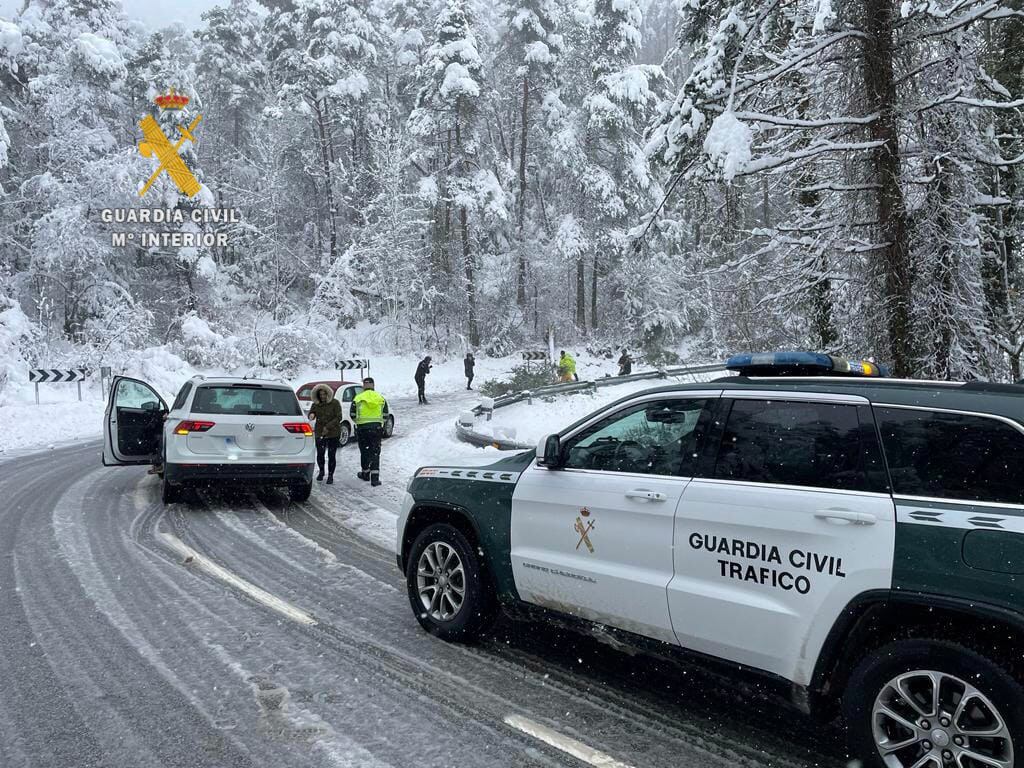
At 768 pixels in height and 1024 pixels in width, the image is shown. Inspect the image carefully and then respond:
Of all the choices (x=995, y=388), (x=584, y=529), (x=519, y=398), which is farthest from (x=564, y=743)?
(x=519, y=398)

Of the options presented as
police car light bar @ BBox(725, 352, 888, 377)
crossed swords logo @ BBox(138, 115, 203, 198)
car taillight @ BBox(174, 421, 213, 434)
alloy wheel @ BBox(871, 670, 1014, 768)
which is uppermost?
crossed swords logo @ BBox(138, 115, 203, 198)

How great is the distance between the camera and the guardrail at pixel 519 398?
1434cm

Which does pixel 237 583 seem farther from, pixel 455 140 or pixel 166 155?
pixel 455 140

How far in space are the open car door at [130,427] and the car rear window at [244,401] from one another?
1236 mm

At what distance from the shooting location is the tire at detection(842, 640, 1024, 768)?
2.84m

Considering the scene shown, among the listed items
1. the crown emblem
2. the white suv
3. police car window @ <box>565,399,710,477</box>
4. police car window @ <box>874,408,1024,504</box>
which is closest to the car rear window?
the white suv

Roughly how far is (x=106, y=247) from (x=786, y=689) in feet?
121

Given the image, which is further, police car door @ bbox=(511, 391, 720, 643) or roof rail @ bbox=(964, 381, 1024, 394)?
police car door @ bbox=(511, 391, 720, 643)

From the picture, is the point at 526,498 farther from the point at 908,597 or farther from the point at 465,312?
Answer: the point at 465,312

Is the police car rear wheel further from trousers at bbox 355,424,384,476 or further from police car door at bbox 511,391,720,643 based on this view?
police car door at bbox 511,391,720,643

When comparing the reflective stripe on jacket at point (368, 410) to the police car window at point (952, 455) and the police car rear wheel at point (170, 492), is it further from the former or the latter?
the police car window at point (952, 455)

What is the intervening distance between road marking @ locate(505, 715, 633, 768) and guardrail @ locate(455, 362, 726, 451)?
8820 millimetres

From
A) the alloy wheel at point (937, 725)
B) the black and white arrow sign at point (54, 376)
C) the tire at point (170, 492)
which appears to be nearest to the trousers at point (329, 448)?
the tire at point (170, 492)

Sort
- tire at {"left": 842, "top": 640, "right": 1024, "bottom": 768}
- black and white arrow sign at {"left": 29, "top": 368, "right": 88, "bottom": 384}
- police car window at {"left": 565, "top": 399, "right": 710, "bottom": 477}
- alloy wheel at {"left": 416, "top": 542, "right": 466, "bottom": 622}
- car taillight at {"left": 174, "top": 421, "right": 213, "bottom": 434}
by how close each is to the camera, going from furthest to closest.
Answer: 1. black and white arrow sign at {"left": 29, "top": 368, "right": 88, "bottom": 384}
2. car taillight at {"left": 174, "top": 421, "right": 213, "bottom": 434}
3. alloy wheel at {"left": 416, "top": 542, "right": 466, "bottom": 622}
4. police car window at {"left": 565, "top": 399, "right": 710, "bottom": 477}
5. tire at {"left": 842, "top": 640, "right": 1024, "bottom": 768}
